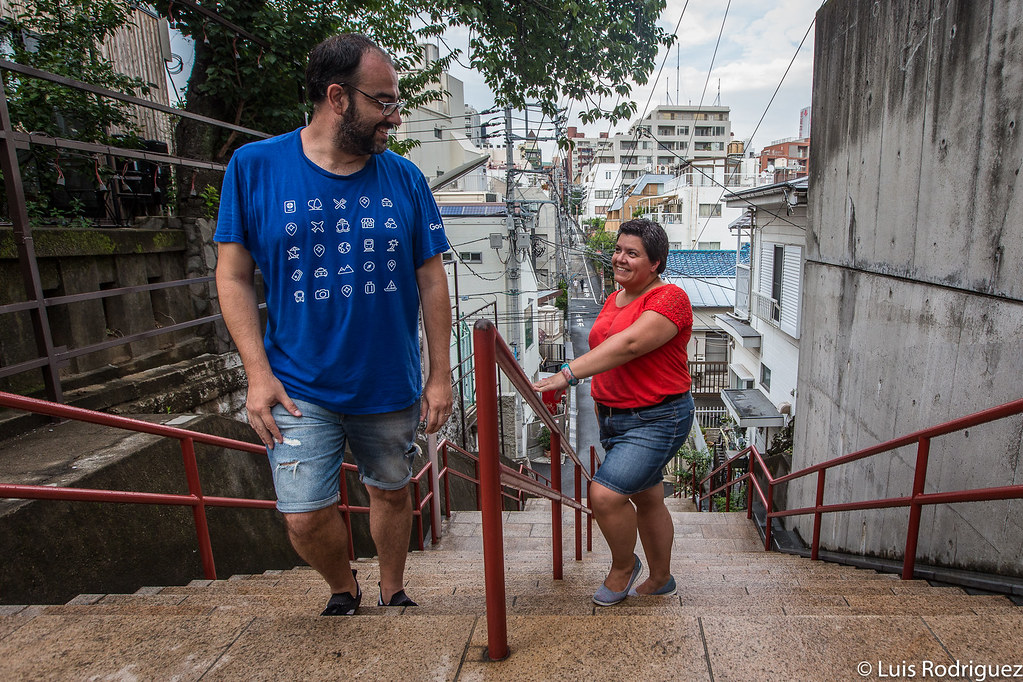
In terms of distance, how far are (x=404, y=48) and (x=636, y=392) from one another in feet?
22.1

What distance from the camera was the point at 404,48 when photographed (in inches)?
304

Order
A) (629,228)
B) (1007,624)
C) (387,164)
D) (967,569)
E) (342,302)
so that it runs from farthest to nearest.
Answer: (967,569) → (629,228) → (387,164) → (342,302) → (1007,624)

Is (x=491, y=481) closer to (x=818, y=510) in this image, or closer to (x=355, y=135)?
(x=355, y=135)

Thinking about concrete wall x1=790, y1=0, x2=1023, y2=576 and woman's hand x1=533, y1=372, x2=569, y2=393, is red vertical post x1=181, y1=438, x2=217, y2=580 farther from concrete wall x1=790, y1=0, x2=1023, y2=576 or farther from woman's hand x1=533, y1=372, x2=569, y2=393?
concrete wall x1=790, y1=0, x2=1023, y2=576

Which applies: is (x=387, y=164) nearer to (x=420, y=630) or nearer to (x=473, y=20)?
(x=420, y=630)

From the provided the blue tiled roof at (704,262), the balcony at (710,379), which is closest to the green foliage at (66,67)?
the balcony at (710,379)

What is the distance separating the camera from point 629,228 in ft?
8.56

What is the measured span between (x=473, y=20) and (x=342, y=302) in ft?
18.8

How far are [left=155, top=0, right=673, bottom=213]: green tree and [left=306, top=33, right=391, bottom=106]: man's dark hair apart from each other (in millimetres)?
4323

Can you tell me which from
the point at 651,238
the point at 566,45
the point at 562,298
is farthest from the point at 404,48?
the point at 562,298

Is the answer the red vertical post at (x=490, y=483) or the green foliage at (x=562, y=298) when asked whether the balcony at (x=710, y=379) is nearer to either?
the green foliage at (x=562, y=298)

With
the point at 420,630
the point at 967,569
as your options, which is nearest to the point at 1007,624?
the point at 967,569

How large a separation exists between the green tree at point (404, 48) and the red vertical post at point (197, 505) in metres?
3.63

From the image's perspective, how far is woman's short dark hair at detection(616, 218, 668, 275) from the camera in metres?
2.52
